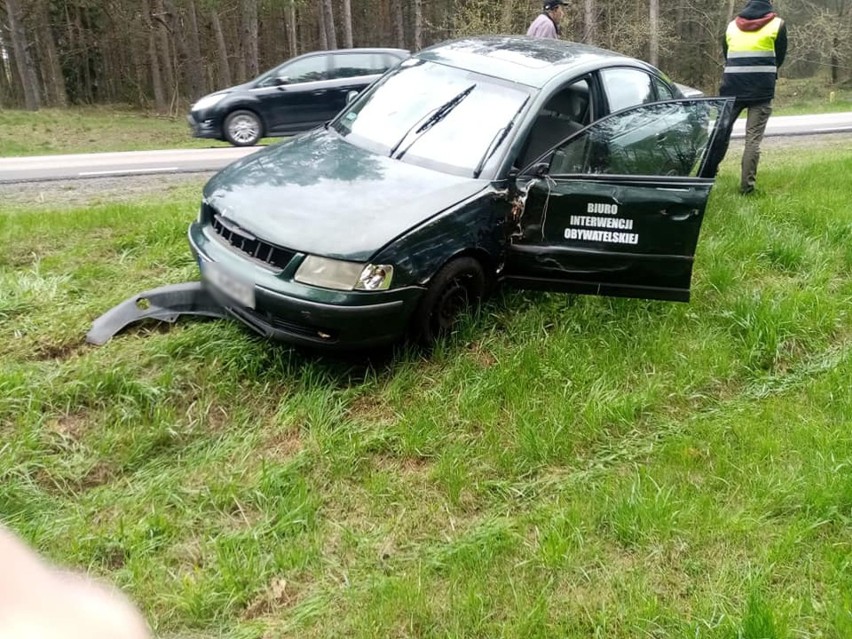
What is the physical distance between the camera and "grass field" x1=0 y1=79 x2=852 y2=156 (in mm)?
15758

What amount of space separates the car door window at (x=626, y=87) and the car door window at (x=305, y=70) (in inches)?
311

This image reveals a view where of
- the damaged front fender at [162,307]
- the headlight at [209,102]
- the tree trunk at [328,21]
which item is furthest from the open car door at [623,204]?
the tree trunk at [328,21]

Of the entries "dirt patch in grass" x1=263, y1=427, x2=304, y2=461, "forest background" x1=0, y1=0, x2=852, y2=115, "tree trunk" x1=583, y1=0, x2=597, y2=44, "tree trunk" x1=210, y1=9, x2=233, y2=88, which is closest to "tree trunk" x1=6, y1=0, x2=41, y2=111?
"forest background" x1=0, y1=0, x2=852, y2=115

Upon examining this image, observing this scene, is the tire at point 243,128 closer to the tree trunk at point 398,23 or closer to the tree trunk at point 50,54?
the tree trunk at point 50,54

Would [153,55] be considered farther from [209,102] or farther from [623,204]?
[623,204]

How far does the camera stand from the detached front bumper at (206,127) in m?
12.4

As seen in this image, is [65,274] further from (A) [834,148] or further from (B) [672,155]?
(A) [834,148]

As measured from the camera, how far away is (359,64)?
12.8 m

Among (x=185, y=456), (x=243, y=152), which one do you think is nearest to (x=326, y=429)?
(x=185, y=456)

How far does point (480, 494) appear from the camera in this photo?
11.6ft

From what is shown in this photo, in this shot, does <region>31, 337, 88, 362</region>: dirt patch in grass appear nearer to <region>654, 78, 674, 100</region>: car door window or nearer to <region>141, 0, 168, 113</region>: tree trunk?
<region>654, 78, 674, 100</region>: car door window

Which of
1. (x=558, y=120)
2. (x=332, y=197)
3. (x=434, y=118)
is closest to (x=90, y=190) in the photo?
(x=434, y=118)

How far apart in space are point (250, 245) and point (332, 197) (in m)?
0.55

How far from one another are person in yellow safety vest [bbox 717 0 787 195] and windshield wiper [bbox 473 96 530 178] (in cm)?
333
